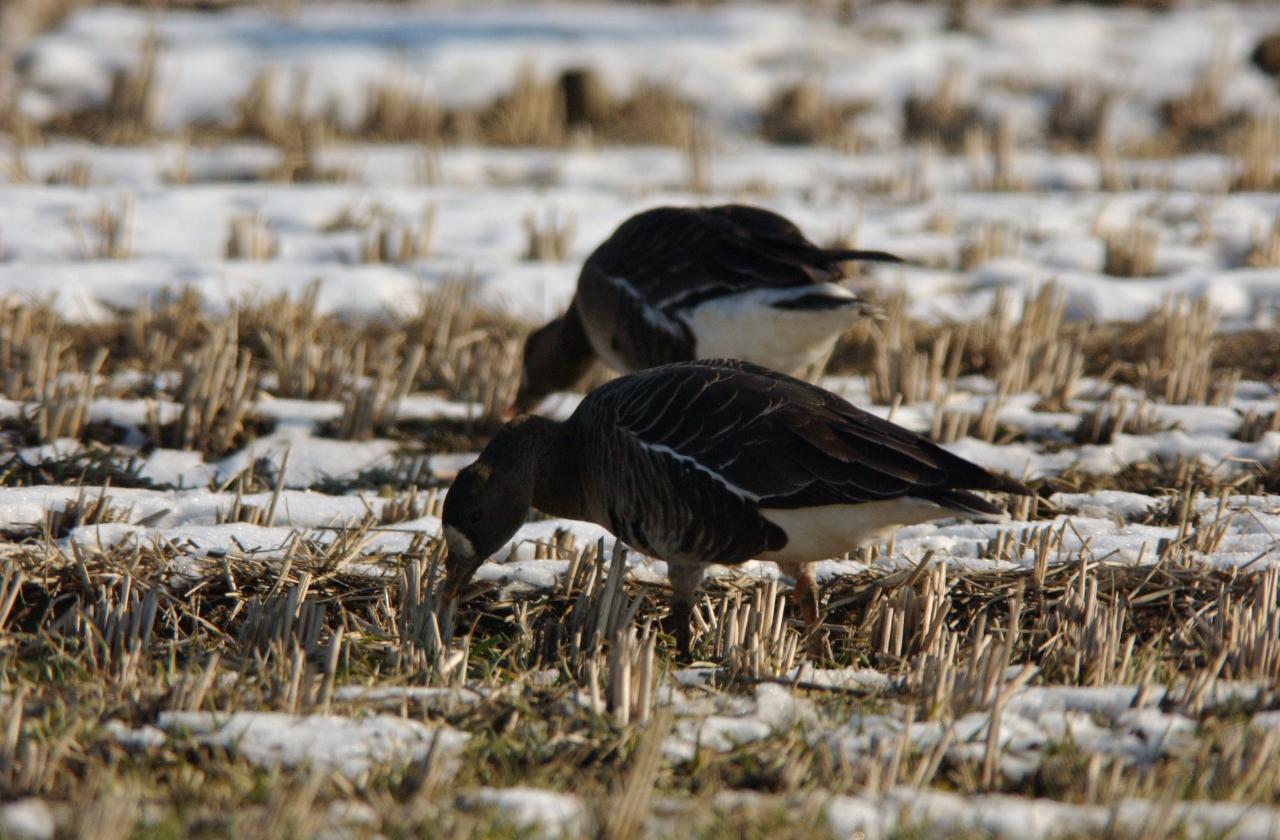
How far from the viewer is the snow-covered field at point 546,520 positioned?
3.10m

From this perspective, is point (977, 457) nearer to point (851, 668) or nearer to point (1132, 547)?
point (1132, 547)

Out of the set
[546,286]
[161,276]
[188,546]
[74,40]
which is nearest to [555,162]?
[546,286]

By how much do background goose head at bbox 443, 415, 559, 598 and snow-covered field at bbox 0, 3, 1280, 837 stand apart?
150mm

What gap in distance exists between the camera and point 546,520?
5129 millimetres

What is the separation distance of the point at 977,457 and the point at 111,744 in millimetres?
3653

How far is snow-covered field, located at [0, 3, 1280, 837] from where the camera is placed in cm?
310

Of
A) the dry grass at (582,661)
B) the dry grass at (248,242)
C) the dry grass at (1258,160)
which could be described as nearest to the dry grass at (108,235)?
the dry grass at (248,242)

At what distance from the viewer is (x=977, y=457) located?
5645 mm

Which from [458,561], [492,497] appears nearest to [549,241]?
[492,497]

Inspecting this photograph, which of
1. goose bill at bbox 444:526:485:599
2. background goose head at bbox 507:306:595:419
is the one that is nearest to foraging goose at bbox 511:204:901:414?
background goose head at bbox 507:306:595:419

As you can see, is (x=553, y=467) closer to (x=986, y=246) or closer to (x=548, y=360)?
(x=548, y=360)

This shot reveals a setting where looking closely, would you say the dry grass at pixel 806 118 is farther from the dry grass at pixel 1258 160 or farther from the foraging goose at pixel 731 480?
the foraging goose at pixel 731 480

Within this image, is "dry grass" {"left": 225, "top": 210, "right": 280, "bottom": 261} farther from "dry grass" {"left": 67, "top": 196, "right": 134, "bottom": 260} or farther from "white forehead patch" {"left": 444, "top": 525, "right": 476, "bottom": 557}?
"white forehead patch" {"left": 444, "top": 525, "right": 476, "bottom": 557}

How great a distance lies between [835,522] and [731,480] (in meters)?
0.32
